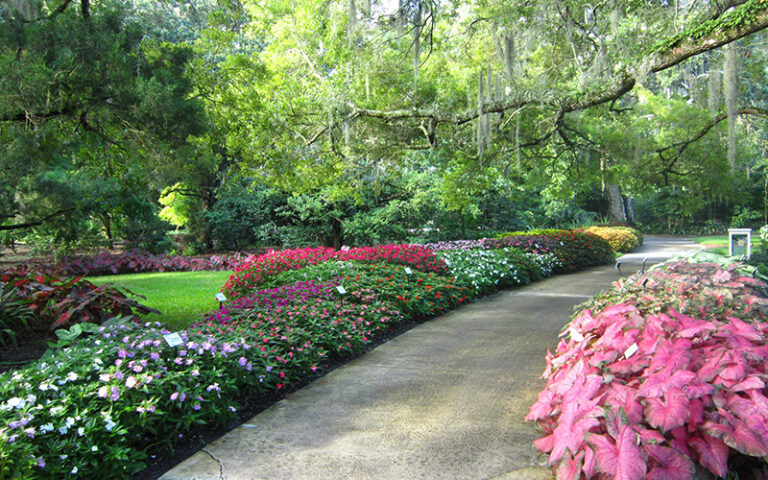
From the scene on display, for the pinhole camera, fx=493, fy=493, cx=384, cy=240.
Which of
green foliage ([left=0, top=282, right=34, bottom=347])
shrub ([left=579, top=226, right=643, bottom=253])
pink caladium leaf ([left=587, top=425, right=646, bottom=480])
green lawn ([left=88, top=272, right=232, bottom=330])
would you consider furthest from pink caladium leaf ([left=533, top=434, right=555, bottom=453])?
shrub ([left=579, top=226, right=643, bottom=253])

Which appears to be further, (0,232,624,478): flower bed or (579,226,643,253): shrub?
(579,226,643,253): shrub

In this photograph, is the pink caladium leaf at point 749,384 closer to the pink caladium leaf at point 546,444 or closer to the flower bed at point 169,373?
the pink caladium leaf at point 546,444

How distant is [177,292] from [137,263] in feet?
15.9

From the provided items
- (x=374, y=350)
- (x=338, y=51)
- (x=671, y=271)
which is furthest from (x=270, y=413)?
(x=338, y=51)

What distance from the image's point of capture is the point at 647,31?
8.59m

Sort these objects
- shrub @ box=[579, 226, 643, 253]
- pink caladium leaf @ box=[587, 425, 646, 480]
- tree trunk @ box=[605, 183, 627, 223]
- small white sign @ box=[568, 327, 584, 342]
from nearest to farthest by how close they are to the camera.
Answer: pink caladium leaf @ box=[587, 425, 646, 480] → small white sign @ box=[568, 327, 584, 342] → shrub @ box=[579, 226, 643, 253] → tree trunk @ box=[605, 183, 627, 223]

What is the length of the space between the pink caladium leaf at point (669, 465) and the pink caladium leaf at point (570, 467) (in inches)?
10.5

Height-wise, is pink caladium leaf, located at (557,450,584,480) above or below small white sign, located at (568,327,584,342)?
below

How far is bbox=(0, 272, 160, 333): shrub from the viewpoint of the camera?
459 centimetres

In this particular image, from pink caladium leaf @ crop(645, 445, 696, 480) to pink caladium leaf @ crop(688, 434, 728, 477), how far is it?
0.31 feet

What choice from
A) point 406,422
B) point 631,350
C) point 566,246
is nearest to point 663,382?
point 631,350

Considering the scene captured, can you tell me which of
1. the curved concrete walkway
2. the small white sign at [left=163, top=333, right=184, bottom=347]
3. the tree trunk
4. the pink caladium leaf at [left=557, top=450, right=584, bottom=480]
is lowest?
the curved concrete walkway

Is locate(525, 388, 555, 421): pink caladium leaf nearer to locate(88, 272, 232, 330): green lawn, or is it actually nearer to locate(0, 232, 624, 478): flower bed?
locate(0, 232, 624, 478): flower bed

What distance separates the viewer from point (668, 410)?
7.14 feet
